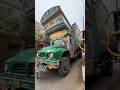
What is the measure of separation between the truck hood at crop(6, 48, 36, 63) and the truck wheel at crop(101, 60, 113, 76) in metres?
1.14

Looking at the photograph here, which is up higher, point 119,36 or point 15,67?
point 119,36

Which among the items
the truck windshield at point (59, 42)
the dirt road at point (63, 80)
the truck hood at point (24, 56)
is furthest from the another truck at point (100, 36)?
the truck hood at point (24, 56)

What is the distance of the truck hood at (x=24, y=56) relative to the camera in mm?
4246

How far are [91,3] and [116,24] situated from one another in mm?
464

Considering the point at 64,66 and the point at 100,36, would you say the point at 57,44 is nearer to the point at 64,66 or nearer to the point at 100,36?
the point at 64,66

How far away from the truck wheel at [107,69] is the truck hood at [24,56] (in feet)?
3.73

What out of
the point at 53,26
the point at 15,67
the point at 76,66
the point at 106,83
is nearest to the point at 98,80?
the point at 106,83

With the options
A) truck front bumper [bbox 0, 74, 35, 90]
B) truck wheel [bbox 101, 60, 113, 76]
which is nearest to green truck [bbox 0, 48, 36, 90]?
truck front bumper [bbox 0, 74, 35, 90]

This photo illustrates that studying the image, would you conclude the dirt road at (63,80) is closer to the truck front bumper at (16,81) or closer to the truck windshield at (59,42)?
the truck windshield at (59,42)

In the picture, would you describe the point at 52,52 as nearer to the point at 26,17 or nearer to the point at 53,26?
the point at 53,26

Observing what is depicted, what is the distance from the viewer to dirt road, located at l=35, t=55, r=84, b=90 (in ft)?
11.0

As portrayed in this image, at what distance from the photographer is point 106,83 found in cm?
386

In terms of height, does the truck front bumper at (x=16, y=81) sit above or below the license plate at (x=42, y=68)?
below

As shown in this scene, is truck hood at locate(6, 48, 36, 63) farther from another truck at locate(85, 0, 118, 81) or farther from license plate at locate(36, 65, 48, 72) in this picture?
another truck at locate(85, 0, 118, 81)
